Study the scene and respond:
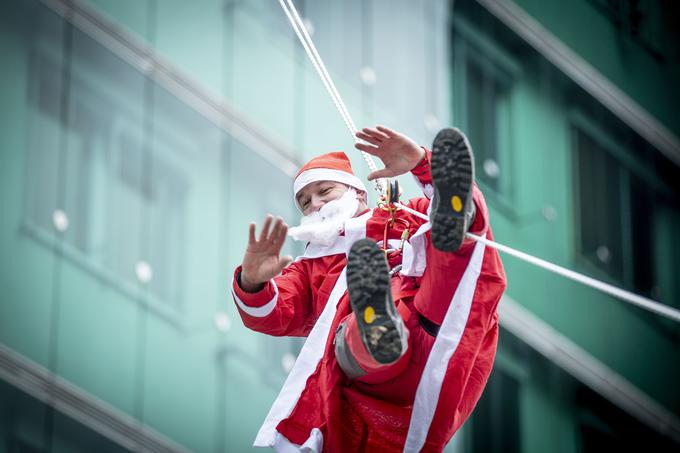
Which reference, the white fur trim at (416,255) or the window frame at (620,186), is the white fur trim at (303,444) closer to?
the white fur trim at (416,255)

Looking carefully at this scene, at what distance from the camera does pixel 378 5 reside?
8.06 meters

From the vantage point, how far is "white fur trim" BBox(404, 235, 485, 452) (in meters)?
3.85

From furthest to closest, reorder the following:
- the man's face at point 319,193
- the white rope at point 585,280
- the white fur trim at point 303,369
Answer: the man's face at point 319,193, the white fur trim at point 303,369, the white rope at point 585,280

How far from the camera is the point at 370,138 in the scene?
Answer: 3.94m

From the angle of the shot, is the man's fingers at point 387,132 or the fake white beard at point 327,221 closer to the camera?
the man's fingers at point 387,132

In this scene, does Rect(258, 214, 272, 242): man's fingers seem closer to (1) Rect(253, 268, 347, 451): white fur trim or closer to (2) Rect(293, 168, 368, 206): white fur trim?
(1) Rect(253, 268, 347, 451): white fur trim

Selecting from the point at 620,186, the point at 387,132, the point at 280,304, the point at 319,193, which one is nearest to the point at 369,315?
the point at 387,132

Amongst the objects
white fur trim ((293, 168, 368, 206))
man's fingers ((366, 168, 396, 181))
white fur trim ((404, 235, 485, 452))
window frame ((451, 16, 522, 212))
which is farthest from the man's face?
window frame ((451, 16, 522, 212))

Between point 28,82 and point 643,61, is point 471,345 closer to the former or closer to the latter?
point 28,82

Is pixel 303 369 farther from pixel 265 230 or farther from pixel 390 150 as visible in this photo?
pixel 390 150

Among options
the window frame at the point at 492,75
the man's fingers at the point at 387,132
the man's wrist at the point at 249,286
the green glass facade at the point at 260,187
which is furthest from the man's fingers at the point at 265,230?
the window frame at the point at 492,75

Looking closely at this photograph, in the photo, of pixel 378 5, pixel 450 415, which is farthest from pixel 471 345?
pixel 378 5

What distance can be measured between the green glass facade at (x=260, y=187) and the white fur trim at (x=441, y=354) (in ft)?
10.2

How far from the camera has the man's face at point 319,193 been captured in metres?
4.49
